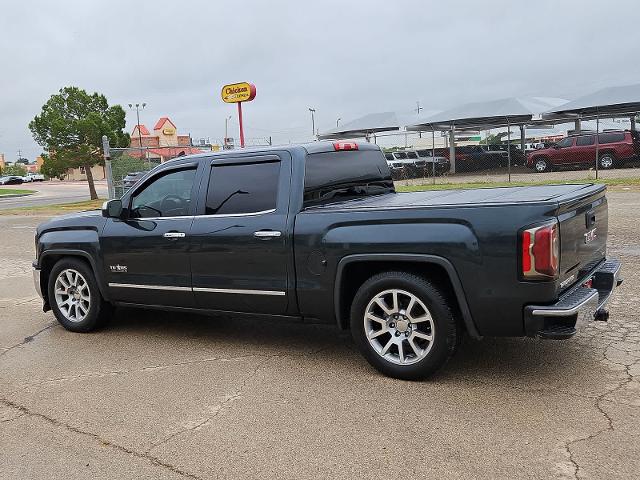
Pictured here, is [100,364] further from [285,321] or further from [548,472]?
[548,472]

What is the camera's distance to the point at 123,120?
29734 millimetres

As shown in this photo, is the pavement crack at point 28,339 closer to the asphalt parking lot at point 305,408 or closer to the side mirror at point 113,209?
the asphalt parking lot at point 305,408

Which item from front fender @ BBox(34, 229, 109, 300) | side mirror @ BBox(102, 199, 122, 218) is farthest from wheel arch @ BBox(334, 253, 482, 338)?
front fender @ BBox(34, 229, 109, 300)

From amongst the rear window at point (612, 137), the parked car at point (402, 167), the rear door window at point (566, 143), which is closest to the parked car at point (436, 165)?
the parked car at point (402, 167)

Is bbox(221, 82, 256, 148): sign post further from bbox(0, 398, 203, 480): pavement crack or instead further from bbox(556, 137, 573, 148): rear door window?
bbox(0, 398, 203, 480): pavement crack

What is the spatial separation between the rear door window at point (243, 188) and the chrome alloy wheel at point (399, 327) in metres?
1.19

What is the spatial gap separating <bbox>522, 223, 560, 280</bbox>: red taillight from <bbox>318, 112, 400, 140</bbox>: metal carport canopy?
31690mm

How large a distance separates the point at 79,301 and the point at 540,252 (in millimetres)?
4496

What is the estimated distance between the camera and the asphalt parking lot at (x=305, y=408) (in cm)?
335

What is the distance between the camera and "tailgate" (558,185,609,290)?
4016mm

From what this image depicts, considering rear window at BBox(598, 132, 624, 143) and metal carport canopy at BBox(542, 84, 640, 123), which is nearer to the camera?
rear window at BBox(598, 132, 624, 143)

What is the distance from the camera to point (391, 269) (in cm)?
448

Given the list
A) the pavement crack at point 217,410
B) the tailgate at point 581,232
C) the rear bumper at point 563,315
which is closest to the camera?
the pavement crack at point 217,410

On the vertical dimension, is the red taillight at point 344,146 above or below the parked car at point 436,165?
above
